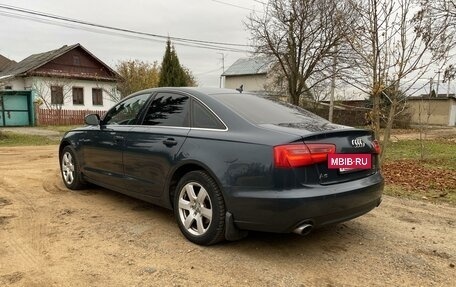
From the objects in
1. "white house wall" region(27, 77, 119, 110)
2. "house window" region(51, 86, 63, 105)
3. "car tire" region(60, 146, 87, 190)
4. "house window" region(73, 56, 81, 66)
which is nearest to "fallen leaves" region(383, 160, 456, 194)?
"car tire" region(60, 146, 87, 190)

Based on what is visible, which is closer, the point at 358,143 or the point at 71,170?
the point at 358,143

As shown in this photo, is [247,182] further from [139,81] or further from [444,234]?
[139,81]

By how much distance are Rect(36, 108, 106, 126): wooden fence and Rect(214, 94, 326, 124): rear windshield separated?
73.1ft

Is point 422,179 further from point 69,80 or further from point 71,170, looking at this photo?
point 69,80

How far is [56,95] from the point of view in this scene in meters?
27.2

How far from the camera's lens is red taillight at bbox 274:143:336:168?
332 centimetres

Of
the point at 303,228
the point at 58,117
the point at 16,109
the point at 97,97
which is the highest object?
the point at 97,97

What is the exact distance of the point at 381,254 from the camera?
3807mm

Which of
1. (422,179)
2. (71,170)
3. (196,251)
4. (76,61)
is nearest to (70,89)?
(76,61)

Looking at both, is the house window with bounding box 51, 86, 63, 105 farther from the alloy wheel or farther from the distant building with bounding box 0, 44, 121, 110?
the alloy wheel

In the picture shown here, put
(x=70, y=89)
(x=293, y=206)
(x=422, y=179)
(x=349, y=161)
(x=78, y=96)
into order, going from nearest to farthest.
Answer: (x=293, y=206), (x=349, y=161), (x=422, y=179), (x=70, y=89), (x=78, y=96)

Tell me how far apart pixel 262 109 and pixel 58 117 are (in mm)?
23738

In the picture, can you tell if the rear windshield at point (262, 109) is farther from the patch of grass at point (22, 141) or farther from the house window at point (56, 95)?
the house window at point (56, 95)

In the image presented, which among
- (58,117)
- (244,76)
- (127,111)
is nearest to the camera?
(127,111)
